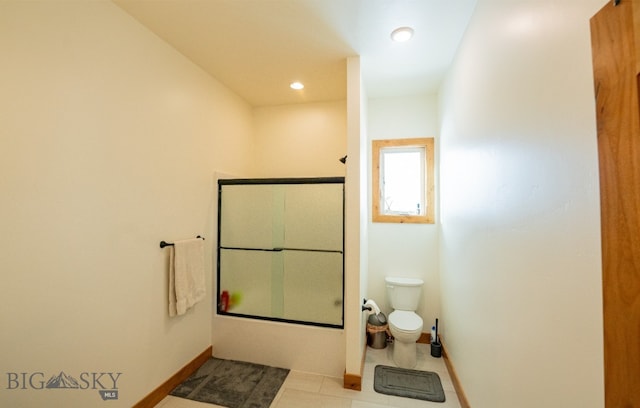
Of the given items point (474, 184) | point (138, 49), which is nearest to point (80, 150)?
point (138, 49)

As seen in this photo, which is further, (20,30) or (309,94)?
(309,94)

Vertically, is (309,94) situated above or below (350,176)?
above

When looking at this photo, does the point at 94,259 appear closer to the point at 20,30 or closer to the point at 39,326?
the point at 39,326

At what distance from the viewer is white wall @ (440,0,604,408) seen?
723 mm

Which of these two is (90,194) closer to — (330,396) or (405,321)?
(330,396)

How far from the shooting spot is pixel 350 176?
2047 millimetres

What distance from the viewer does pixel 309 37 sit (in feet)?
6.13

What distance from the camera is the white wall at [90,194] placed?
117 centimetres

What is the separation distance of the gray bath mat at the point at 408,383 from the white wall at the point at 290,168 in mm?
453

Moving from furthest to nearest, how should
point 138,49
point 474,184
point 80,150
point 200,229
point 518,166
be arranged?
point 200,229 → point 138,49 → point 474,184 → point 80,150 → point 518,166

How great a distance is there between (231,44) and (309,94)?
3.41 feet

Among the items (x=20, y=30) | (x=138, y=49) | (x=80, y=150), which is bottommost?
(x=80, y=150)

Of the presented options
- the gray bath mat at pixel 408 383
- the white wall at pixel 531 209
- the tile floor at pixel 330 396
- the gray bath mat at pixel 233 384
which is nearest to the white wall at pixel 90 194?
the gray bath mat at pixel 233 384

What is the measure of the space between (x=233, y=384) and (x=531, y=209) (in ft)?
7.57
